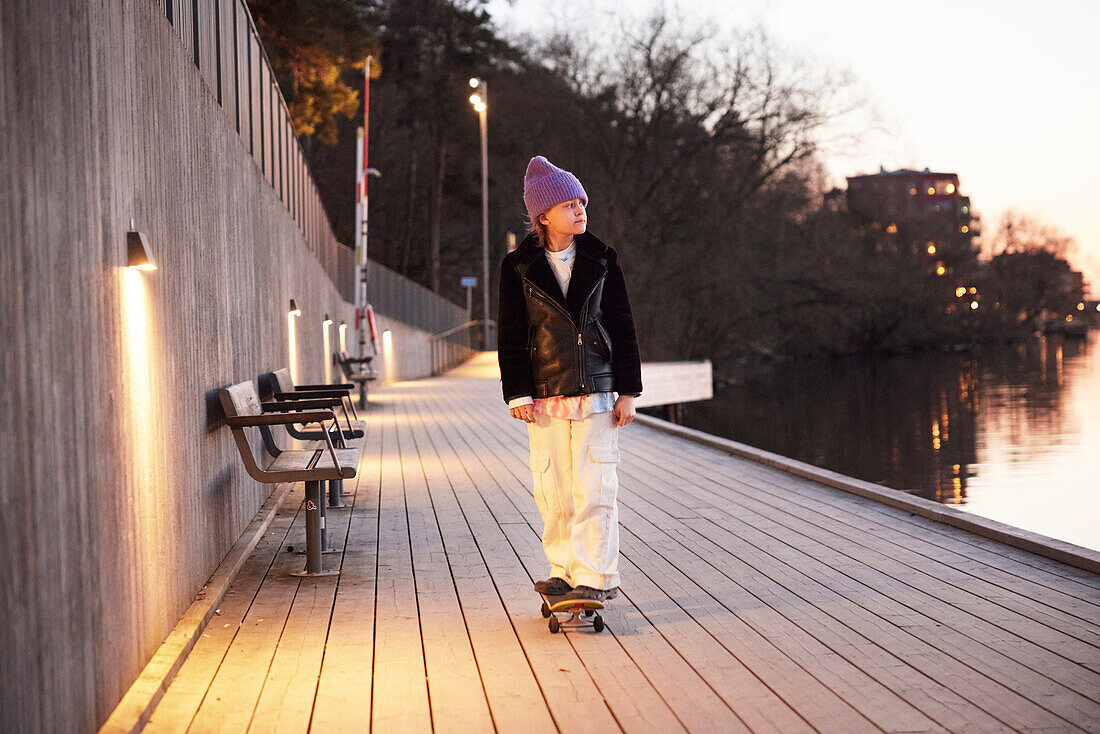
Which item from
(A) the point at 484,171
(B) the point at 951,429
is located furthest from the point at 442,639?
(A) the point at 484,171

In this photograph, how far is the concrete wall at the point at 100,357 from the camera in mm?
2752

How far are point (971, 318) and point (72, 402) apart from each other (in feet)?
255

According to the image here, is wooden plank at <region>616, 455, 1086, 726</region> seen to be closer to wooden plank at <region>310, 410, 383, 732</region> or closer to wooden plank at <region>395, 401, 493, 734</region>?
wooden plank at <region>395, 401, 493, 734</region>

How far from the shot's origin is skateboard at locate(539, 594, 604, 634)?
4.51 m

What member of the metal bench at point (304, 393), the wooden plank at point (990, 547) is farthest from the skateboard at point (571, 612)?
the metal bench at point (304, 393)

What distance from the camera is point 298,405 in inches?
324

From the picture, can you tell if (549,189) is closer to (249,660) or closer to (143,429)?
(143,429)

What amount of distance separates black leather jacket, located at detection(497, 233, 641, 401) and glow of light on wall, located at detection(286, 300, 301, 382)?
6158 millimetres

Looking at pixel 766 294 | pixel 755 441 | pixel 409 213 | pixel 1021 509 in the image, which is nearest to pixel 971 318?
pixel 766 294

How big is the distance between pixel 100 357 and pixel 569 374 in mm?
1762

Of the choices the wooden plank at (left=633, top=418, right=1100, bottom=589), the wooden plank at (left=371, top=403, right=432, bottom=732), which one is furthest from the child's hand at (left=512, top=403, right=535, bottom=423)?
the wooden plank at (left=633, top=418, right=1100, bottom=589)

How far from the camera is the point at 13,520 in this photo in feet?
8.73

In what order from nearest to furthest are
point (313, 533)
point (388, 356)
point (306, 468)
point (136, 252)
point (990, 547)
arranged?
point (136, 252) → point (313, 533) → point (306, 468) → point (990, 547) → point (388, 356)

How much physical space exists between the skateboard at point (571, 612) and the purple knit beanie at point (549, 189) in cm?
151
